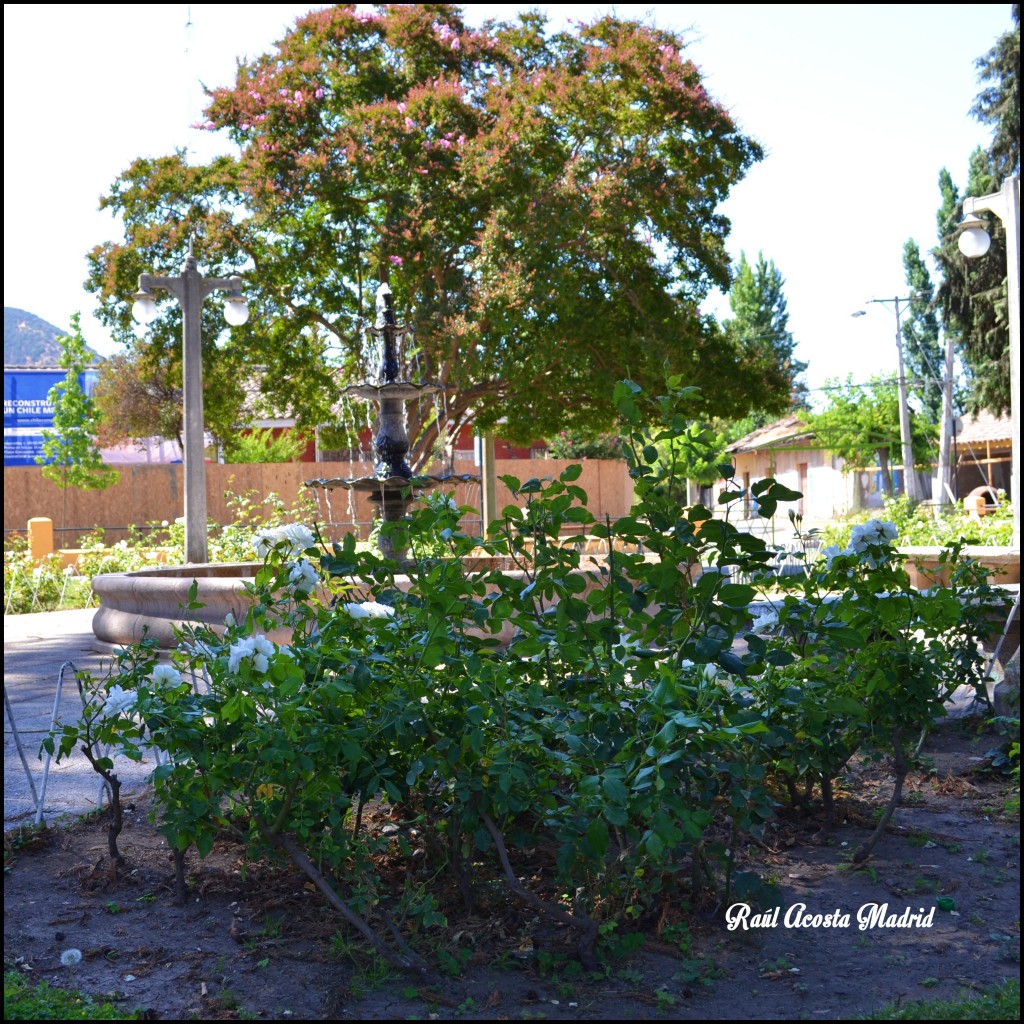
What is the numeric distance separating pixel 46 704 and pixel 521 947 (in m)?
4.70

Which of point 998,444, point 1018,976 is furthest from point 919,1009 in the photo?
point 998,444

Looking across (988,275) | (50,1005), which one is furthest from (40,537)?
(988,275)

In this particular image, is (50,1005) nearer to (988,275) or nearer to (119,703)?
(119,703)

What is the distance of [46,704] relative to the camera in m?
6.63

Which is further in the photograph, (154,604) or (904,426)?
(904,426)

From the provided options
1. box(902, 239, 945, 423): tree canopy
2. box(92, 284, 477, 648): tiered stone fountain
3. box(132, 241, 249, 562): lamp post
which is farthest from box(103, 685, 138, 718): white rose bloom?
box(902, 239, 945, 423): tree canopy

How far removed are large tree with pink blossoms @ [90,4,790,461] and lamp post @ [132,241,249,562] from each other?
3.61m

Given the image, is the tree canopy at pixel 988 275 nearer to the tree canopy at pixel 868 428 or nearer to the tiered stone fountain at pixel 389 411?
the tree canopy at pixel 868 428

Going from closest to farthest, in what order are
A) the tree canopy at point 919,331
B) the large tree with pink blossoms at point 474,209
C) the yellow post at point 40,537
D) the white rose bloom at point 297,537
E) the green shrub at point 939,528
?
the white rose bloom at point 297,537, the green shrub at point 939,528, the large tree with pink blossoms at point 474,209, the yellow post at point 40,537, the tree canopy at point 919,331

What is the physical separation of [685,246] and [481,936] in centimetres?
1428

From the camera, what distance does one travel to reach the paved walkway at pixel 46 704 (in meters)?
4.49

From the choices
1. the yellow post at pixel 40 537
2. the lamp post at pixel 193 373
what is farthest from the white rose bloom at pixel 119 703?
the yellow post at pixel 40 537

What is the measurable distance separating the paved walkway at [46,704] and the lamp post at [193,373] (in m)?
1.52


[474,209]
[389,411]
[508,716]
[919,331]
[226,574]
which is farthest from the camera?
[919,331]
